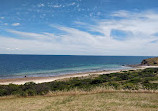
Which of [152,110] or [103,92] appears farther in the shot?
[103,92]

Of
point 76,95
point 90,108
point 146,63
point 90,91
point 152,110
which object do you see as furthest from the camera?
point 146,63

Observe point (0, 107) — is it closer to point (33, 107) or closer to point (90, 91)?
point (33, 107)

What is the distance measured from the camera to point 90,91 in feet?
38.9

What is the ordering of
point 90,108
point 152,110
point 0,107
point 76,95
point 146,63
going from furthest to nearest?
point 146,63
point 76,95
point 0,107
point 90,108
point 152,110

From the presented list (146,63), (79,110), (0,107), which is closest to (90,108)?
(79,110)

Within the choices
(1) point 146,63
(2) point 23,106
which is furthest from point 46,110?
(1) point 146,63

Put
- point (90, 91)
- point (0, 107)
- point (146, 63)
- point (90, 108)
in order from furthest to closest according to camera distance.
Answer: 1. point (146, 63)
2. point (90, 91)
3. point (0, 107)
4. point (90, 108)

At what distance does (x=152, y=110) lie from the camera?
7.28m

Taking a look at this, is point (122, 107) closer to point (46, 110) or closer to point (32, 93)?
point (46, 110)

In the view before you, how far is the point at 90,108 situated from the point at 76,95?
3463 mm

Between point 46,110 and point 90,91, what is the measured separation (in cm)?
517

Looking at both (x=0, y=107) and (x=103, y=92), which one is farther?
(x=103, y=92)

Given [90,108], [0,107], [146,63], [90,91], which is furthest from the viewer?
[146,63]

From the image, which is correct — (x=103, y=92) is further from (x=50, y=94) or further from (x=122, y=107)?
(x=50, y=94)
